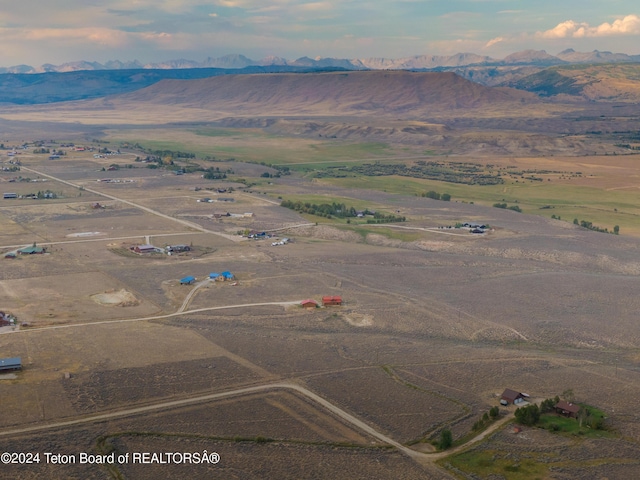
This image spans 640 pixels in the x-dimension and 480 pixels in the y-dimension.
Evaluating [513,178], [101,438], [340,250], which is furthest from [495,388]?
[513,178]

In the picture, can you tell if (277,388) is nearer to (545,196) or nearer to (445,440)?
(445,440)

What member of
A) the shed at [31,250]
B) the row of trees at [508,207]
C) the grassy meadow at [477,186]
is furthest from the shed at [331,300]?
the row of trees at [508,207]

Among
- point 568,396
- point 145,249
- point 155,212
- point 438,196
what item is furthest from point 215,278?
point 438,196

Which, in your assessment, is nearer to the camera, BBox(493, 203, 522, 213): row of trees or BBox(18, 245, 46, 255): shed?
BBox(18, 245, 46, 255): shed

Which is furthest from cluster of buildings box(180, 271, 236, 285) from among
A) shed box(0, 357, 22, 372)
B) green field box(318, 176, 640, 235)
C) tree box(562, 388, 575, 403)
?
green field box(318, 176, 640, 235)

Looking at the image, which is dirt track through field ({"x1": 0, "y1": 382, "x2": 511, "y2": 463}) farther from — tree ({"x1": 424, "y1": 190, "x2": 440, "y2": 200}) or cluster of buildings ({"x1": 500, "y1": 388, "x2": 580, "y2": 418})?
tree ({"x1": 424, "y1": 190, "x2": 440, "y2": 200})

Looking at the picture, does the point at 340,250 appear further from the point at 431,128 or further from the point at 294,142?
the point at 431,128
